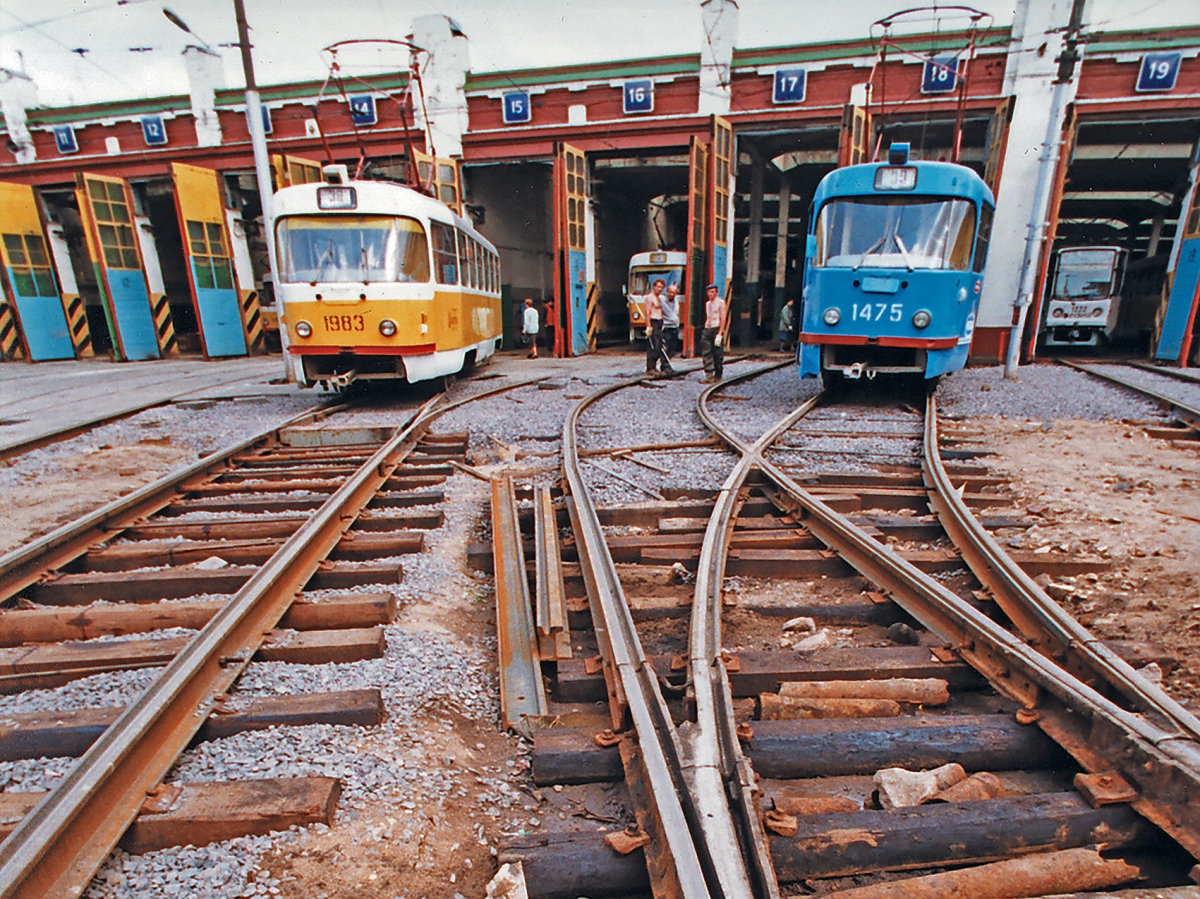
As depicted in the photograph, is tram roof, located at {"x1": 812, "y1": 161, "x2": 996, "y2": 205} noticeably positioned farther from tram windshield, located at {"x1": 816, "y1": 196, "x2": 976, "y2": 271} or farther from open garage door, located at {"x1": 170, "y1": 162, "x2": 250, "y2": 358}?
open garage door, located at {"x1": 170, "y1": 162, "x2": 250, "y2": 358}

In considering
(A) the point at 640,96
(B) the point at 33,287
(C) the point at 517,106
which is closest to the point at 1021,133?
(A) the point at 640,96

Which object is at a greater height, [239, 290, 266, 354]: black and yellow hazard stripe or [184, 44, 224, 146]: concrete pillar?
[184, 44, 224, 146]: concrete pillar

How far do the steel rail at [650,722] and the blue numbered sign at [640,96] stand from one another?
17204mm

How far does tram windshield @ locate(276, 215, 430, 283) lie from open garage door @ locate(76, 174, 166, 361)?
1425cm

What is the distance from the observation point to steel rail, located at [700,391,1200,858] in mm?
1719

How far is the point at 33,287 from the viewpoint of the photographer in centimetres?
2033

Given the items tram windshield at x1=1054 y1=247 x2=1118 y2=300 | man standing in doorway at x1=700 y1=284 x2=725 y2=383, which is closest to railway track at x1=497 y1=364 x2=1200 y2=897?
man standing in doorway at x1=700 y1=284 x2=725 y2=383

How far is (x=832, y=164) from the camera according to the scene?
864 inches

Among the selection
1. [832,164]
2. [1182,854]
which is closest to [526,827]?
[1182,854]

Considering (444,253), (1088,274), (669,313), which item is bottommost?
(669,313)

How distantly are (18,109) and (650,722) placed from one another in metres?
29.8

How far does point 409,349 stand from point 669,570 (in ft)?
21.3

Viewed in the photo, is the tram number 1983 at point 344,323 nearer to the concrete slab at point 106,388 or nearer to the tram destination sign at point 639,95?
the concrete slab at point 106,388

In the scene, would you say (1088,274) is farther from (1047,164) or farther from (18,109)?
(18,109)
